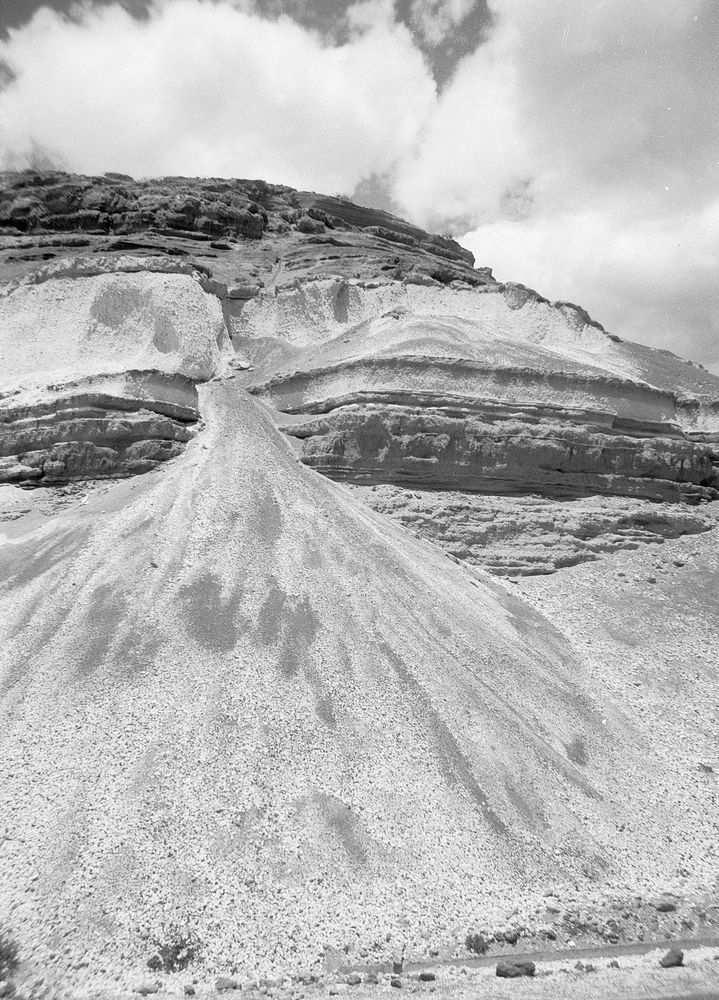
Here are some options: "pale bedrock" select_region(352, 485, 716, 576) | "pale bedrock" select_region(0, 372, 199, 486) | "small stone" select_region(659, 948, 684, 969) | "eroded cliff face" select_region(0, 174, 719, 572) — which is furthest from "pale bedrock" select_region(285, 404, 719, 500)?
"small stone" select_region(659, 948, 684, 969)

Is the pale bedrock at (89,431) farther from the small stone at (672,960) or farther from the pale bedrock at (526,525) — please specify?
the small stone at (672,960)

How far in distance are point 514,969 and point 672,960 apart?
137 inches

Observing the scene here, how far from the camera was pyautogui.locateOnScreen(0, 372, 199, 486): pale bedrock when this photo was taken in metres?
25.9

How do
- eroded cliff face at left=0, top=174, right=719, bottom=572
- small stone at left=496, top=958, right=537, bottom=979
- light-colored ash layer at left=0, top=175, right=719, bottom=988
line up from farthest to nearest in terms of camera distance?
eroded cliff face at left=0, top=174, right=719, bottom=572 → light-colored ash layer at left=0, top=175, right=719, bottom=988 → small stone at left=496, top=958, right=537, bottom=979

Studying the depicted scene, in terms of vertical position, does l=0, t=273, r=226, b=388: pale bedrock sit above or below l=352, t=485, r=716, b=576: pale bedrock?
above

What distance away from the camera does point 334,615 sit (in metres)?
19.0

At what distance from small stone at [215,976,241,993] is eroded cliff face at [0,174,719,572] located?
55.1 ft

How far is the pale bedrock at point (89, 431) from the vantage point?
25.9 meters

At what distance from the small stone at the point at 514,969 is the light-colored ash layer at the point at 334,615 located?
902mm

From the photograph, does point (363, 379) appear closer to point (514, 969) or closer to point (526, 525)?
point (526, 525)

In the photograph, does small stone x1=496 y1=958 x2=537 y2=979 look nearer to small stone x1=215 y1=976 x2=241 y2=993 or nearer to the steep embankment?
the steep embankment

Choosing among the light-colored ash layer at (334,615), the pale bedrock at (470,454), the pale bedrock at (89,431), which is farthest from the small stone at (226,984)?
the pale bedrock at (89,431)

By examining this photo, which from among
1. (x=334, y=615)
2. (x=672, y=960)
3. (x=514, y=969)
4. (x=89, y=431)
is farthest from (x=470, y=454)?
(x=514, y=969)

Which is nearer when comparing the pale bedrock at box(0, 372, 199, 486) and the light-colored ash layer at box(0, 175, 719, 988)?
the light-colored ash layer at box(0, 175, 719, 988)
